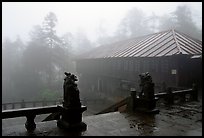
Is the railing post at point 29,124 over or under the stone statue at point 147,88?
under

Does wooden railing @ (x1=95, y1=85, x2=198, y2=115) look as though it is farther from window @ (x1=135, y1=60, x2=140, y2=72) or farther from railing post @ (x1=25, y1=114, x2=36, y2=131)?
window @ (x1=135, y1=60, x2=140, y2=72)

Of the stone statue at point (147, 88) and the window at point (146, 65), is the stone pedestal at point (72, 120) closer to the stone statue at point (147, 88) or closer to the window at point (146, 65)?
the stone statue at point (147, 88)

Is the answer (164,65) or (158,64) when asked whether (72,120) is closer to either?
(164,65)

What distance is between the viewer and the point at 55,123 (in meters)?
7.93

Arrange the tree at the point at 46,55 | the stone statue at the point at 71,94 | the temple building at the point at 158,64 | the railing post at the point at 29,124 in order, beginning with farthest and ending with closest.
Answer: the tree at the point at 46,55 < the temple building at the point at 158,64 < the stone statue at the point at 71,94 < the railing post at the point at 29,124

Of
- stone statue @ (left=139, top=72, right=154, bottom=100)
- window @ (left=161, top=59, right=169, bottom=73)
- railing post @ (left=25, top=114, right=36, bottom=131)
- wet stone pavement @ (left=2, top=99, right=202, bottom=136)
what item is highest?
window @ (left=161, top=59, right=169, bottom=73)

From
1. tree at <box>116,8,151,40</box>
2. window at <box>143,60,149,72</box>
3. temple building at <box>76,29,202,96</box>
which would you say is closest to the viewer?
temple building at <box>76,29,202,96</box>

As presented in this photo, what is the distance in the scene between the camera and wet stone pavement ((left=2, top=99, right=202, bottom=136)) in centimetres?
699

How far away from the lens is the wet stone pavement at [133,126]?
6993mm

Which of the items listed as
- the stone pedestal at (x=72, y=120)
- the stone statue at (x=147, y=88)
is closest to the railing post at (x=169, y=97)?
the stone statue at (x=147, y=88)

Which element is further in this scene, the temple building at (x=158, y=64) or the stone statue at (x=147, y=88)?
the temple building at (x=158, y=64)

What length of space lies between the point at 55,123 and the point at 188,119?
18.1 ft

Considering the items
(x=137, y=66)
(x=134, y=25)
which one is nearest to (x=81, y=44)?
(x=134, y=25)

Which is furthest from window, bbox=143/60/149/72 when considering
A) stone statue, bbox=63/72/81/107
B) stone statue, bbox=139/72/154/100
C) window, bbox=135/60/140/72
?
stone statue, bbox=63/72/81/107
